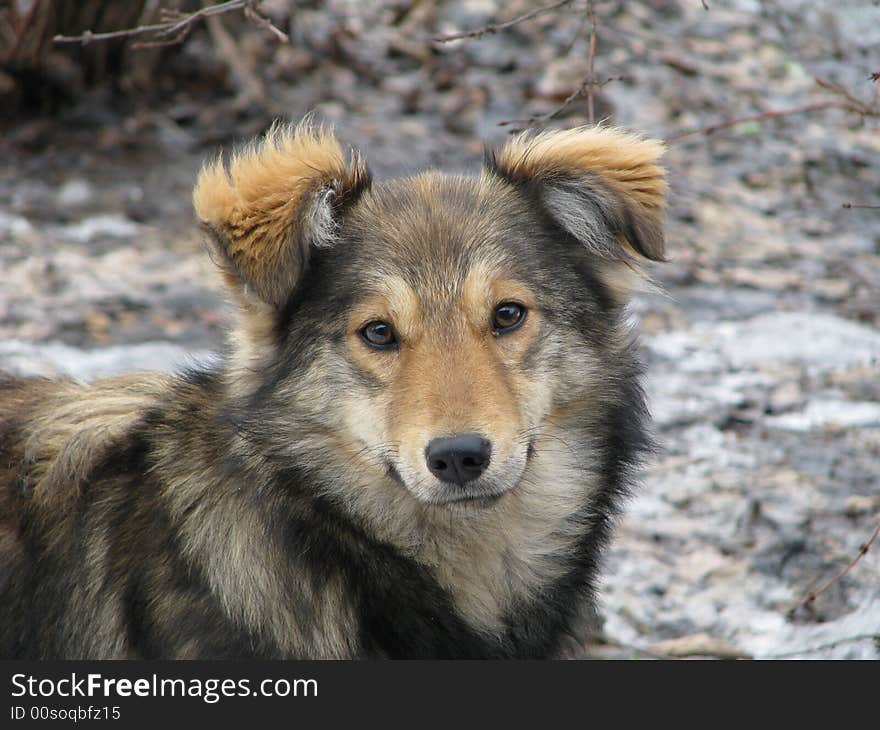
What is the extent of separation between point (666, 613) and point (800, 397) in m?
1.91

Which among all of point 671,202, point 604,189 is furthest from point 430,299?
point 671,202

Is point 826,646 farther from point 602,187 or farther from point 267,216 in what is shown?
point 267,216

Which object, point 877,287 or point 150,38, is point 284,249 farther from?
point 150,38

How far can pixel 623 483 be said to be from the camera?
169 inches

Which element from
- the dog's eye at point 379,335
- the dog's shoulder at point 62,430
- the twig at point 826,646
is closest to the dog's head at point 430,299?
the dog's eye at point 379,335

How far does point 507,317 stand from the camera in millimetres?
3965

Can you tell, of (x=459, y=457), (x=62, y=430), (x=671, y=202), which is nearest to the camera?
(x=459, y=457)

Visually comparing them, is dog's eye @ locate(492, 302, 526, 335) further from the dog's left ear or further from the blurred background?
the blurred background

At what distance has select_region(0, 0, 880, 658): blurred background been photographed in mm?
5328

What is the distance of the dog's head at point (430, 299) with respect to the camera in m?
3.70

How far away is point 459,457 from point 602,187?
3.83ft

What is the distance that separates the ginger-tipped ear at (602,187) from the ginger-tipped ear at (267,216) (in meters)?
0.75

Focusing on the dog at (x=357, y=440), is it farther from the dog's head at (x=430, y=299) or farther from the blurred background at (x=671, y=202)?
the blurred background at (x=671, y=202)

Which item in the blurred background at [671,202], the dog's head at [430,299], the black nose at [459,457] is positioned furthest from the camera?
the blurred background at [671,202]
